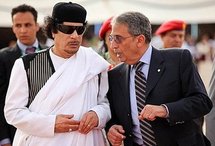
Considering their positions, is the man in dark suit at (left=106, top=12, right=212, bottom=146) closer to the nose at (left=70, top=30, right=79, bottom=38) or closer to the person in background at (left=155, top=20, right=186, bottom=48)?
the nose at (left=70, top=30, right=79, bottom=38)

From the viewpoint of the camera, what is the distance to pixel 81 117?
3.47 metres

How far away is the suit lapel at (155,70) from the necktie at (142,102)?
0.19 feet

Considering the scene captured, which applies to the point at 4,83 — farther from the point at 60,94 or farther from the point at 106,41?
the point at 60,94

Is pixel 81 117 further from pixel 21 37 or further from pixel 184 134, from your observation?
pixel 21 37

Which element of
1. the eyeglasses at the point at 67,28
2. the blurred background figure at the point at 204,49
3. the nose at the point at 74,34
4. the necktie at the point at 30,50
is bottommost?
the blurred background figure at the point at 204,49

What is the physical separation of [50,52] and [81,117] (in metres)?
0.54

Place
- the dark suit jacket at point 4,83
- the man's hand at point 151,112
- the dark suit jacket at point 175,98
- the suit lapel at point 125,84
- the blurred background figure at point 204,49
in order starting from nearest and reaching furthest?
the man's hand at point 151,112, the dark suit jacket at point 175,98, the suit lapel at point 125,84, the dark suit jacket at point 4,83, the blurred background figure at point 204,49

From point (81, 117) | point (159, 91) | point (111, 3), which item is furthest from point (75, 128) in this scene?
point (111, 3)

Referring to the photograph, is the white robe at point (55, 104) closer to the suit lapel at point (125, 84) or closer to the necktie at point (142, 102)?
the suit lapel at point (125, 84)

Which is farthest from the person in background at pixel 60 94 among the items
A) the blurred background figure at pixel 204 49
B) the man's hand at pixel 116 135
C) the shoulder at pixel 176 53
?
the blurred background figure at pixel 204 49

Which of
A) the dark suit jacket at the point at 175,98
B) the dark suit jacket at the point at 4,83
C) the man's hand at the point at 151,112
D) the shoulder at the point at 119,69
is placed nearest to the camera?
the man's hand at the point at 151,112

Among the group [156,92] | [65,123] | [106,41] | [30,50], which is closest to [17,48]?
[30,50]

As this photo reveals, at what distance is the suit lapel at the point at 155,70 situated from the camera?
3.38 metres

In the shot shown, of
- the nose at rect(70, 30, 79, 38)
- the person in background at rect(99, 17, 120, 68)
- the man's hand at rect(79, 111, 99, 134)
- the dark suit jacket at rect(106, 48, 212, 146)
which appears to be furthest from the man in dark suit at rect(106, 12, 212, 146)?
the person in background at rect(99, 17, 120, 68)
